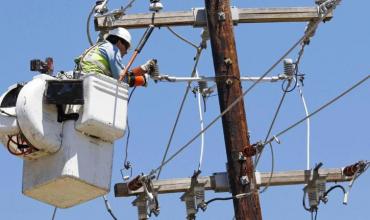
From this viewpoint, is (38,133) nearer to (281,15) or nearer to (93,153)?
(93,153)

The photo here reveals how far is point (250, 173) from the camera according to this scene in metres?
13.7

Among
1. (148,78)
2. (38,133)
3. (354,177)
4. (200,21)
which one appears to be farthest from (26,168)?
(354,177)

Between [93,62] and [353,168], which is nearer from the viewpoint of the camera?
[93,62]

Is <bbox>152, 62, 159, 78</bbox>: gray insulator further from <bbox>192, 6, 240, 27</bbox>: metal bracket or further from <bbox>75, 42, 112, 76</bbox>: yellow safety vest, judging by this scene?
<bbox>75, 42, 112, 76</bbox>: yellow safety vest

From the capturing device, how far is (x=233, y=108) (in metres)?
13.8

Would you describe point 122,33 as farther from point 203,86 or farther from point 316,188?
point 316,188

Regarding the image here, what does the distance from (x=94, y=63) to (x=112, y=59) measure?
0.22m

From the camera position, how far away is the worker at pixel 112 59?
41.5 feet

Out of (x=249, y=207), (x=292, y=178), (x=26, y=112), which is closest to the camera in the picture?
(x=26, y=112)

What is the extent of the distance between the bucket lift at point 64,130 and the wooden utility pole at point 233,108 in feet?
5.40

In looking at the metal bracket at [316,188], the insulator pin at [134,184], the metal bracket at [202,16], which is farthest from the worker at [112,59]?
the metal bracket at [316,188]

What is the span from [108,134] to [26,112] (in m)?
0.79

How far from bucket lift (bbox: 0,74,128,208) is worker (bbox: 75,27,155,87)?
1.16 feet

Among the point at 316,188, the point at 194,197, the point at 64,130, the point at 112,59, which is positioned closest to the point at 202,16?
the point at 112,59
